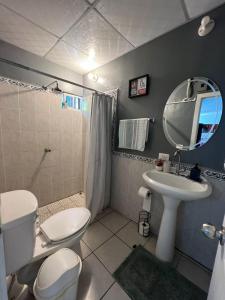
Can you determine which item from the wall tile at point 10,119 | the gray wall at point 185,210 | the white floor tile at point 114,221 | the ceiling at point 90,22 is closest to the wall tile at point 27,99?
the wall tile at point 10,119

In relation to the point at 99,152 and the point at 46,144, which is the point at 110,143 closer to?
the point at 99,152

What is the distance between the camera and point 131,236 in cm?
163

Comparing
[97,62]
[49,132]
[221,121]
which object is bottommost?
[49,132]

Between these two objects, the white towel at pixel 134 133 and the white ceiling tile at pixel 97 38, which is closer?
the white ceiling tile at pixel 97 38

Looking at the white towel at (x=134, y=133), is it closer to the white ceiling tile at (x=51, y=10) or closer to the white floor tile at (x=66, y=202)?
the white ceiling tile at (x=51, y=10)

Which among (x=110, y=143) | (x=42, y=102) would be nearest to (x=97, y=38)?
(x=42, y=102)

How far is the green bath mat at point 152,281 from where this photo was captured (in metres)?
1.06

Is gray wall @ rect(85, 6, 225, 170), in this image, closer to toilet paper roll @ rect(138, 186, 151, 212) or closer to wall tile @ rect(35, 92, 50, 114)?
toilet paper roll @ rect(138, 186, 151, 212)

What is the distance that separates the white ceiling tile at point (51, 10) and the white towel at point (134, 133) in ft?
3.80

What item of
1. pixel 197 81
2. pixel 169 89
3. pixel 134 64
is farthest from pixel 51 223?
pixel 134 64

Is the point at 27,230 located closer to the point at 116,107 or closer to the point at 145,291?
the point at 145,291

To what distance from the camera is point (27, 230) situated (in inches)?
32.3

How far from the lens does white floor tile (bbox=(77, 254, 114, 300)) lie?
3.44ft

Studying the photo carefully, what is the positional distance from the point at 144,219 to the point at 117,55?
2.23 metres
